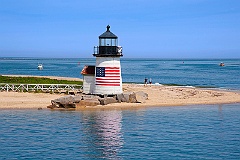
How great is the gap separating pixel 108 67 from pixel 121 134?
467 inches

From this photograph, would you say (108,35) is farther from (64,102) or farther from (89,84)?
(64,102)

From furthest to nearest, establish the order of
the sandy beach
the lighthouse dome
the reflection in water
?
1. the lighthouse dome
2. the sandy beach
3. the reflection in water

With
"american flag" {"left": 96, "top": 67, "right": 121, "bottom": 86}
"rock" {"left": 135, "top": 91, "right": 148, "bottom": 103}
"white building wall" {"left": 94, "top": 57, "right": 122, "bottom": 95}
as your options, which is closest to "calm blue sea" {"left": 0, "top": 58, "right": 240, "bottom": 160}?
"white building wall" {"left": 94, "top": 57, "right": 122, "bottom": 95}

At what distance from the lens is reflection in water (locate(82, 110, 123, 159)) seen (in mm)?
19859

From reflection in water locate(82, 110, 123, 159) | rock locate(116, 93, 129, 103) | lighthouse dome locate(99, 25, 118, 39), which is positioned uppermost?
lighthouse dome locate(99, 25, 118, 39)

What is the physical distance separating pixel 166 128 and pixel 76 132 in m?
5.20

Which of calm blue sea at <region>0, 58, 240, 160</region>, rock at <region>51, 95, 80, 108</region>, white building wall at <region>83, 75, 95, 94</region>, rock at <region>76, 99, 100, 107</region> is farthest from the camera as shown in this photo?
white building wall at <region>83, 75, 95, 94</region>

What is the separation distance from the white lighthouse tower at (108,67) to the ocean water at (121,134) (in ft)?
10.8

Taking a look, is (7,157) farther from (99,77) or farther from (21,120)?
(99,77)

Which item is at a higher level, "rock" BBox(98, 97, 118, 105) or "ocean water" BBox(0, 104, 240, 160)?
"rock" BBox(98, 97, 118, 105)

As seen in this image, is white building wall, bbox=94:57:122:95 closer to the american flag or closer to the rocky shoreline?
the american flag

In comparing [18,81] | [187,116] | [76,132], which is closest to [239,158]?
[76,132]

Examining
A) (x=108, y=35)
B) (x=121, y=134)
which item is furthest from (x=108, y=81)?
(x=121, y=134)

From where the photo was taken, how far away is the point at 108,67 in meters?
34.8
